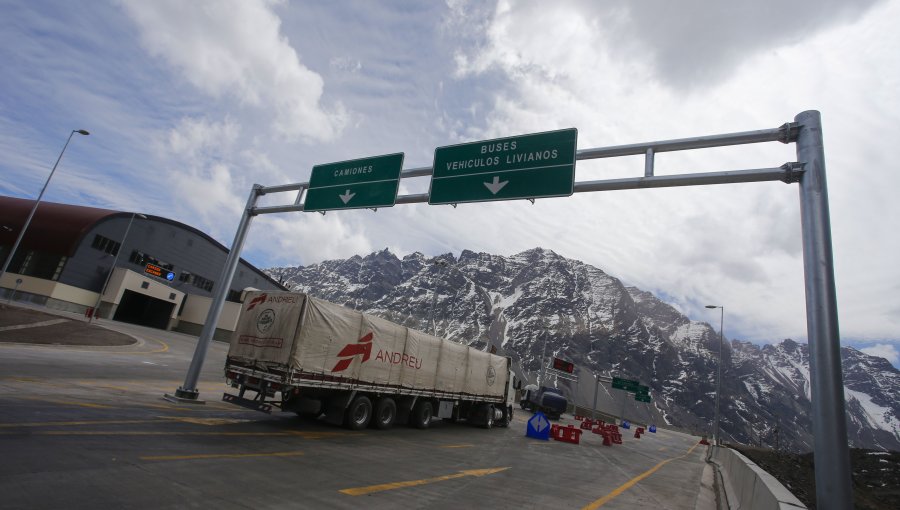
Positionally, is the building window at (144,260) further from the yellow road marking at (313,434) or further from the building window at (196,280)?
the yellow road marking at (313,434)

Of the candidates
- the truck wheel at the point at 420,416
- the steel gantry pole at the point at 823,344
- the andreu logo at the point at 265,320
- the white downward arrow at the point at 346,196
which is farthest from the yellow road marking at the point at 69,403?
the steel gantry pole at the point at 823,344

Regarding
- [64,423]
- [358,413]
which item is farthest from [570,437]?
[64,423]

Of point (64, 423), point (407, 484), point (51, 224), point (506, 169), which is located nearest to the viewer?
point (407, 484)

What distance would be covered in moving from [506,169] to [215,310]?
11005mm

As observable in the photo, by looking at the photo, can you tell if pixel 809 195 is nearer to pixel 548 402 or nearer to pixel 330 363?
pixel 330 363

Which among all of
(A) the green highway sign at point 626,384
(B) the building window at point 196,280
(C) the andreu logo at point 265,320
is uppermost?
(B) the building window at point 196,280

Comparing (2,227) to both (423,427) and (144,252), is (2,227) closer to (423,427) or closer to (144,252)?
(144,252)

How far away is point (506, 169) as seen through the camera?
1027 cm

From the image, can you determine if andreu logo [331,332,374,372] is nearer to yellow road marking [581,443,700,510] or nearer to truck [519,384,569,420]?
yellow road marking [581,443,700,510]

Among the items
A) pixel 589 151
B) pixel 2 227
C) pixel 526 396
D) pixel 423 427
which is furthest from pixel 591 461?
pixel 2 227

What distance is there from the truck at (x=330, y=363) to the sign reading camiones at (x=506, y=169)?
16.5 ft

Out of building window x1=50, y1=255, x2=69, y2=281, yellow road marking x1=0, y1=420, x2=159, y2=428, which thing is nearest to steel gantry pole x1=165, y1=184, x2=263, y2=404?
yellow road marking x1=0, y1=420, x2=159, y2=428

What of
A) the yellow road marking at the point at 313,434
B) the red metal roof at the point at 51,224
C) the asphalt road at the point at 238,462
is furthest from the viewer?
the red metal roof at the point at 51,224

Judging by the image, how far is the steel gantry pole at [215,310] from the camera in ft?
46.1
